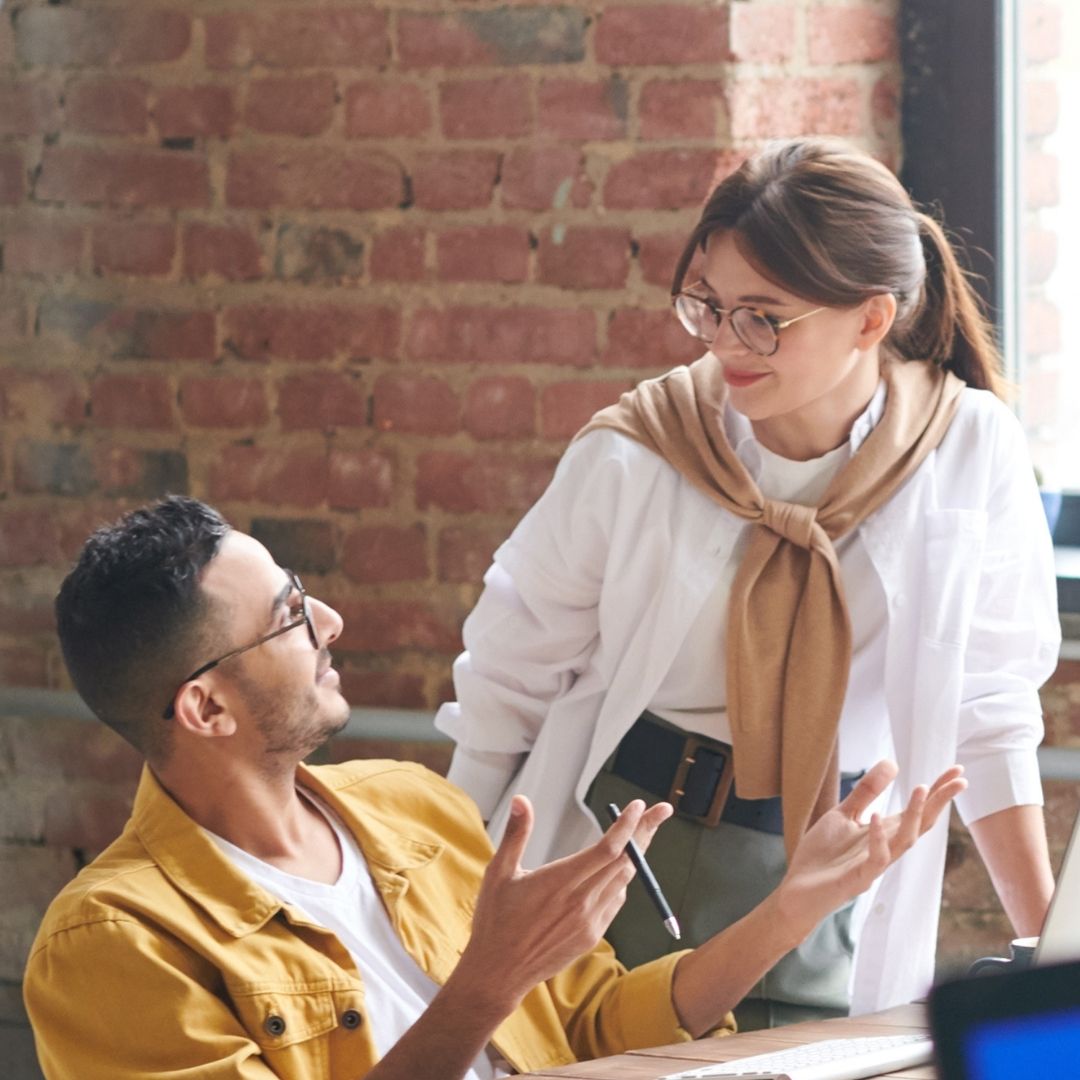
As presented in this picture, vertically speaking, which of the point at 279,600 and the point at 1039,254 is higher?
the point at 1039,254

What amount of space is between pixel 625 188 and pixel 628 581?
69cm

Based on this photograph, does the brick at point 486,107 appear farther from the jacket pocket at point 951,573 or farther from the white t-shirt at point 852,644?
the jacket pocket at point 951,573

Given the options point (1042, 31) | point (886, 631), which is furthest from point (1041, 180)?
point (886, 631)

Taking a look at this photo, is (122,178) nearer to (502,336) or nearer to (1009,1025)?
(502,336)

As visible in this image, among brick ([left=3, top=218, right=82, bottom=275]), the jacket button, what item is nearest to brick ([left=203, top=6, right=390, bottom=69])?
brick ([left=3, top=218, right=82, bottom=275])

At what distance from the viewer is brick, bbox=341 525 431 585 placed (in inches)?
98.5

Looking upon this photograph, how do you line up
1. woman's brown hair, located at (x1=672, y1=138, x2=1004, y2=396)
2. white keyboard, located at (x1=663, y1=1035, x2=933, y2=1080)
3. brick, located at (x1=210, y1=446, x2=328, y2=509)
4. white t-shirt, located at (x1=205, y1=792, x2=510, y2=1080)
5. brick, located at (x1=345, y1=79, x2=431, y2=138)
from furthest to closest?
brick, located at (x1=210, y1=446, x2=328, y2=509), brick, located at (x1=345, y1=79, x2=431, y2=138), woman's brown hair, located at (x1=672, y1=138, x2=1004, y2=396), white t-shirt, located at (x1=205, y1=792, x2=510, y2=1080), white keyboard, located at (x1=663, y1=1035, x2=933, y2=1080)

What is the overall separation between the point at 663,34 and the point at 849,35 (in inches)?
11.6

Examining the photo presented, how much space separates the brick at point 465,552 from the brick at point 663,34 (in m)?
Result: 0.71

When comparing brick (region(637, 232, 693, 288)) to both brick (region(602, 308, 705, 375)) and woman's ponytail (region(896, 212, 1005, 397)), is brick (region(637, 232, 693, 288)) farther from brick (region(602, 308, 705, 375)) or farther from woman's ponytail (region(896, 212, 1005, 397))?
woman's ponytail (region(896, 212, 1005, 397))

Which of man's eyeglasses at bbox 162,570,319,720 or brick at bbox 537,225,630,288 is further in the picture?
brick at bbox 537,225,630,288

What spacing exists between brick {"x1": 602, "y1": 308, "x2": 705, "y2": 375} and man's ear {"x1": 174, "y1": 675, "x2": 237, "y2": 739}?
1076 millimetres

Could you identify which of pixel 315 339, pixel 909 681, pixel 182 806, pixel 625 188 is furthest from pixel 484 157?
pixel 182 806

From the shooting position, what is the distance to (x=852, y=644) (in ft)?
6.35
